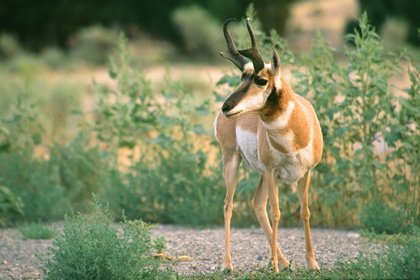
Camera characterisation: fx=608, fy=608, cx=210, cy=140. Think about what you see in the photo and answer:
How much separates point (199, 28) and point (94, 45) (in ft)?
19.9

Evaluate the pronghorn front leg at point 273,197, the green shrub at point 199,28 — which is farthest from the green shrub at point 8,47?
the pronghorn front leg at point 273,197

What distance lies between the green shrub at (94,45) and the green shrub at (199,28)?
4.03 metres

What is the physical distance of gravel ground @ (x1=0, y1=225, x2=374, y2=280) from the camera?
5600 mm

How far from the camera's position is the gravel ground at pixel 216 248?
5.60m

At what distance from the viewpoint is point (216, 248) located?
20.7 ft

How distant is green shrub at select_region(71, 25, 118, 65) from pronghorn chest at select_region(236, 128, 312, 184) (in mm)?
29951

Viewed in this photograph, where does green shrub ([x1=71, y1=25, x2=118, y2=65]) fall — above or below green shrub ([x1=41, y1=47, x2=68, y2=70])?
above

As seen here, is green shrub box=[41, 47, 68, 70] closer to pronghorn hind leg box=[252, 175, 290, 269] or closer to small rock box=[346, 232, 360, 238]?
small rock box=[346, 232, 360, 238]

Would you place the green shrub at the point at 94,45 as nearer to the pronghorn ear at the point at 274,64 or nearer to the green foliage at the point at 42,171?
the green foliage at the point at 42,171

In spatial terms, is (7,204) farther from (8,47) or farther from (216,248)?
(8,47)

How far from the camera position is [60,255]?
4.69 meters

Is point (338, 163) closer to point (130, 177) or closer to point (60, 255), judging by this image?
point (130, 177)

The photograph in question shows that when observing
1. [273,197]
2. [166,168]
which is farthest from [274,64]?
[166,168]

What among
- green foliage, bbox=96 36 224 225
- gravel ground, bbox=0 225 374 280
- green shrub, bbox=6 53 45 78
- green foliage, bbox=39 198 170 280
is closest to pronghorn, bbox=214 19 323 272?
gravel ground, bbox=0 225 374 280
